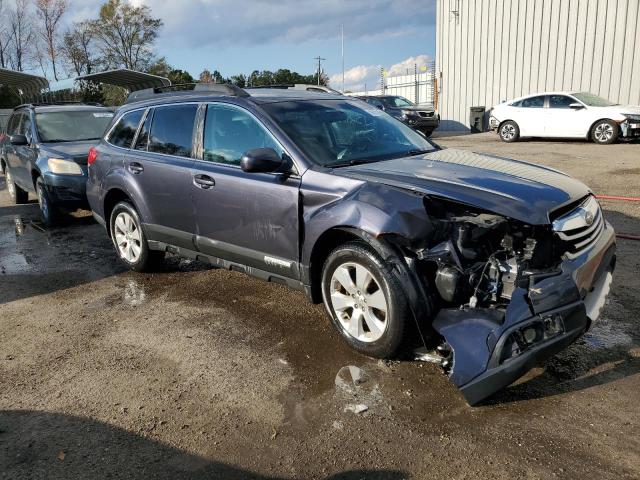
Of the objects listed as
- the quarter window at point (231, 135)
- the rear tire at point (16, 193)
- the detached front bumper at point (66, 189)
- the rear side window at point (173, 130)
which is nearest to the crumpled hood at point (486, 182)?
the quarter window at point (231, 135)

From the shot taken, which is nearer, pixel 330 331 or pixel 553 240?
pixel 553 240

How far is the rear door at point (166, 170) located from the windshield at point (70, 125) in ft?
13.1

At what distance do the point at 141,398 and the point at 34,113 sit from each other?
7.41m

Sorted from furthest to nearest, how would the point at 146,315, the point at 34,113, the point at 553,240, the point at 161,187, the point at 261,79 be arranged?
the point at 261,79 → the point at 34,113 → the point at 161,187 → the point at 146,315 → the point at 553,240

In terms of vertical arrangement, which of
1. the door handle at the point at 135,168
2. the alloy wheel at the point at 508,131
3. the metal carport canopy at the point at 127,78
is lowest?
the alloy wheel at the point at 508,131

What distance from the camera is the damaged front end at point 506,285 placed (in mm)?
2869

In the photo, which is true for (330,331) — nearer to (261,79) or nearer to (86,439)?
(86,439)

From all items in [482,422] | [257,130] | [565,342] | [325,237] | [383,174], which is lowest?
[482,422]

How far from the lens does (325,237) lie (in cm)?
376

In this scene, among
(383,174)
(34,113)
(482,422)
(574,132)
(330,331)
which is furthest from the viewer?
(574,132)

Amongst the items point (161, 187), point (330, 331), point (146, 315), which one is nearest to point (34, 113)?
point (161, 187)

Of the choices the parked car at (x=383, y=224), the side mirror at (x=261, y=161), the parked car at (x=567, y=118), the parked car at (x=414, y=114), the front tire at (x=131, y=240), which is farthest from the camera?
the parked car at (x=414, y=114)

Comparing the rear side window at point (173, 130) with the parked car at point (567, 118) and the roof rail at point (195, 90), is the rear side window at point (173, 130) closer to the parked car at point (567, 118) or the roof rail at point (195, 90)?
the roof rail at point (195, 90)

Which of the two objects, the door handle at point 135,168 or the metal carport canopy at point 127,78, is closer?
the door handle at point 135,168
